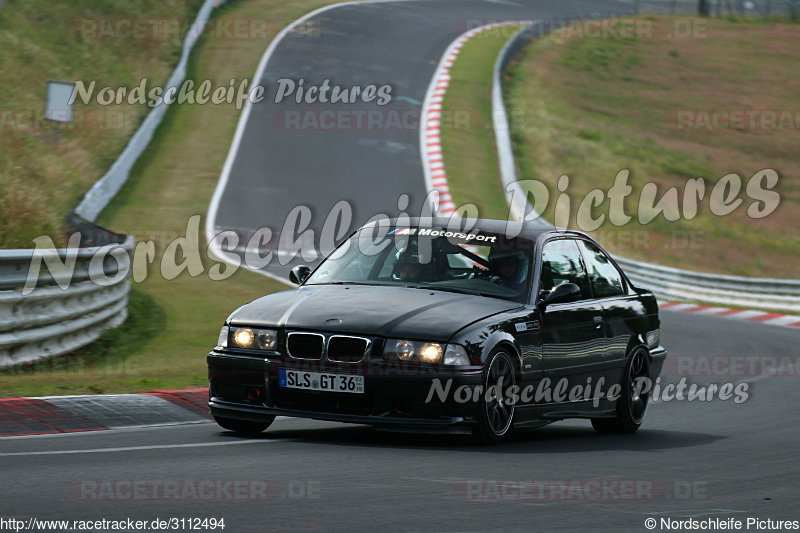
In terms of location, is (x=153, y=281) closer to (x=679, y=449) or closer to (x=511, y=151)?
(x=679, y=449)

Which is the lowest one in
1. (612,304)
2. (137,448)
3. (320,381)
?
(137,448)

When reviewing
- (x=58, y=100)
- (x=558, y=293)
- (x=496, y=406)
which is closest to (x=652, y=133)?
(x=58, y=100)

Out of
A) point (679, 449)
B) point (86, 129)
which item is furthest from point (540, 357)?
point (86, 129)

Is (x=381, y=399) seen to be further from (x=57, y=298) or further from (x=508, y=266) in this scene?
(x=57, y=298)

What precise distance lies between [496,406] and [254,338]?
157 centimetres

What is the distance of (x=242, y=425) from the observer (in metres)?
8.24

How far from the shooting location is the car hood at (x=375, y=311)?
7555mm

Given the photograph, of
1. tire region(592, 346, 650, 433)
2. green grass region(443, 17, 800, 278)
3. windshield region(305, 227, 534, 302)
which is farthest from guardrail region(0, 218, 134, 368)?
green grass region(443, 17, 800, 278)

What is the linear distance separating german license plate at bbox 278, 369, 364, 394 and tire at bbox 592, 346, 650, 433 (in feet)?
9.37

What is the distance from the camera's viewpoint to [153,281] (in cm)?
1817

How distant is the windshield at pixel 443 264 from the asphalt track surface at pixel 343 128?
12117mm

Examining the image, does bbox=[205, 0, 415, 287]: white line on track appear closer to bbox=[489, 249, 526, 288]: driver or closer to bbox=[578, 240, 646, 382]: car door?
bbox=[578, 240, 646, 382]: car door

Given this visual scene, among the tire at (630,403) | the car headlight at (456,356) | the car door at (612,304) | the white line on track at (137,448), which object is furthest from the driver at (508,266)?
the white line on track at (137,448)

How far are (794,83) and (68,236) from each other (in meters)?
38.1
